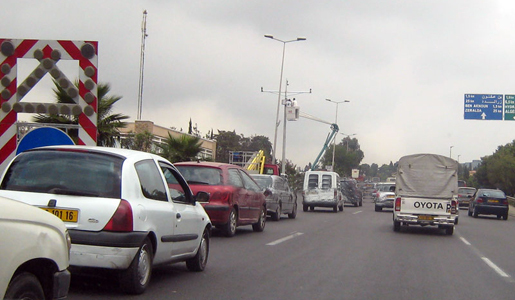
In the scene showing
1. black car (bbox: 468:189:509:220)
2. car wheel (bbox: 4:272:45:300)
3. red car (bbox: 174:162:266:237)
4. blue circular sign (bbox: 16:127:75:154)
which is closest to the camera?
car wheel (bbox: 4:272:45:300)

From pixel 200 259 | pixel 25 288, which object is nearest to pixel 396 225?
pixel 200 259

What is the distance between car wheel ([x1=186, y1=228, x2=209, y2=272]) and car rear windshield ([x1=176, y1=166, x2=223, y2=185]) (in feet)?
16.6

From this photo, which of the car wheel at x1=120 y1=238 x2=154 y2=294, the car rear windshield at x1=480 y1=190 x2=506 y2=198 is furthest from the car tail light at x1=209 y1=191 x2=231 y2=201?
the car rear windshield at x1=480 y1=190 x2=506 y2=198

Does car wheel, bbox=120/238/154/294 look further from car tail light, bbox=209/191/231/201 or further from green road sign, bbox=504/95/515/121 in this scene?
green road sign, bbox=504/95/515/121

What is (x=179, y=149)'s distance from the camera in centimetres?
2611

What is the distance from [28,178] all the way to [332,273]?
5.03 m

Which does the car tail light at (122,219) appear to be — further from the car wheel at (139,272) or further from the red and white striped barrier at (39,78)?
the red and white striped barrier at (39,78)

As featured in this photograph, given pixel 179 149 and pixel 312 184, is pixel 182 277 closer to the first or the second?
pixel 179 149

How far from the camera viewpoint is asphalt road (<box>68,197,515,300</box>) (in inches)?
318

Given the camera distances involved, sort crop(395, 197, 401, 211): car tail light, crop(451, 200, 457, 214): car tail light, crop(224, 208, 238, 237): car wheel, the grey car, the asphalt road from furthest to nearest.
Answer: the grey car < crop(395, 197, 401, 211): car tail light < crop(451, 200, 457, 214): car tail light < crop(224, 208, 238, 237): car wheel < the asphalt road

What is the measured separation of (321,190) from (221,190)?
59.5 feet

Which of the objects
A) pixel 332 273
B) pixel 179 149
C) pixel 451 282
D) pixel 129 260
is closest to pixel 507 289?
pixel 451 282

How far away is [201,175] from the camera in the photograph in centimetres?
1490

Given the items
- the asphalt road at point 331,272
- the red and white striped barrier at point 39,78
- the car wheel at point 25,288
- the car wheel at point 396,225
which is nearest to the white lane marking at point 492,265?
the asphalt road at point 331,272
